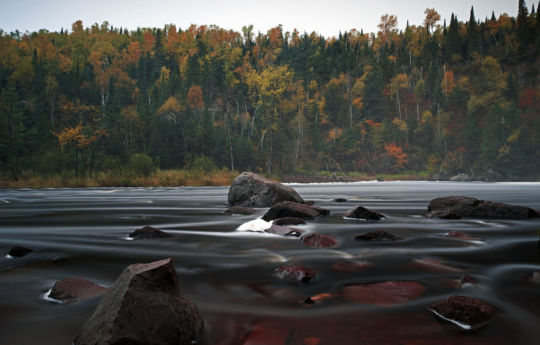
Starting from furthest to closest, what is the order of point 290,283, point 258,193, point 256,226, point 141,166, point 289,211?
point 141,166 → point 258,193 → point 289,211 → point 256,226 → point 290,283

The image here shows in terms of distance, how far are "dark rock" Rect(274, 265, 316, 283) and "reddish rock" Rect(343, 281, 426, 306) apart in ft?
1.47

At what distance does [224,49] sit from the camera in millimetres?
91250

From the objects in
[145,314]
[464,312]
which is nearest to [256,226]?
[464,312]

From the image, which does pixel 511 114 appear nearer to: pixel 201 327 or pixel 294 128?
pixel 294 128

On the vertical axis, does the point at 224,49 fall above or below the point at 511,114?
above

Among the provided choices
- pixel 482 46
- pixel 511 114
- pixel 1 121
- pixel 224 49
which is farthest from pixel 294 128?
pixel 482 46

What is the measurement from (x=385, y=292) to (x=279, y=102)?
71.2 m

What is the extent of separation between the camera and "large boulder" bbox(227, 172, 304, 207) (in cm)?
1270

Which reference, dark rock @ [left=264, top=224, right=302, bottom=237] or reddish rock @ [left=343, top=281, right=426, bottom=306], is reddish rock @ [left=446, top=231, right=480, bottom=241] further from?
reddish rock @ [left=343, top=281, right=426, bottom=306]

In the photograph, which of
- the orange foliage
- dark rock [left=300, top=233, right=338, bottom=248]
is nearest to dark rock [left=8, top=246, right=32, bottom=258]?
dark rock [left=300, top=233, right=338, bottom=248]

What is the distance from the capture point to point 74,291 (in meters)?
3.27

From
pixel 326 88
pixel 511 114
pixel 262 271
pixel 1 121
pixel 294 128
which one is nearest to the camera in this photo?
pixel 262 271

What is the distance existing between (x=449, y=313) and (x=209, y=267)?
284 centimetres

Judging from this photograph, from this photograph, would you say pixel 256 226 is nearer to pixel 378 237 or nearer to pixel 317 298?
pixel 378 237
